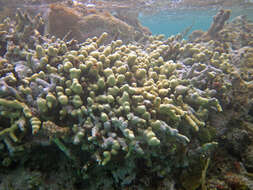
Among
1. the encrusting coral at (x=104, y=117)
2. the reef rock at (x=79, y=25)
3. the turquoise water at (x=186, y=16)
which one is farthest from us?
the turquoise water at (x=186, y=16)

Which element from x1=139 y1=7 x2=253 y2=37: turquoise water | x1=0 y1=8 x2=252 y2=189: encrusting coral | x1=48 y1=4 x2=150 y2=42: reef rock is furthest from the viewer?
x1=139 y1=7 x2=253 y2=37: turquoise water

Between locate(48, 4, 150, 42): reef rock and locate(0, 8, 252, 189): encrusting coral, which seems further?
locate(48, 4, 150, 42): reef rock

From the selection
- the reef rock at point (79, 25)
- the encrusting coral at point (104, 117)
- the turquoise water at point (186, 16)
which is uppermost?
the reef rock at point (79, 25)

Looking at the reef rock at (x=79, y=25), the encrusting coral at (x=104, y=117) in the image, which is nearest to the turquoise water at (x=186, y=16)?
the reef rock at (x=79, y=25)

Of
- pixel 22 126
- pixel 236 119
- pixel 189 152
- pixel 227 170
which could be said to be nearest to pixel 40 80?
pixel 22 126

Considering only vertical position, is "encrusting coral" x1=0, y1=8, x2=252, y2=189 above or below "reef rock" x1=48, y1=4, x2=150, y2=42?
below

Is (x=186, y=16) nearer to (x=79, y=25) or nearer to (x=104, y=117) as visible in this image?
(x=79, y=25)

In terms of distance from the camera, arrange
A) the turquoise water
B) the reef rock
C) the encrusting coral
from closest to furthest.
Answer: the encrusting coral
the reef rock
the turquoise water

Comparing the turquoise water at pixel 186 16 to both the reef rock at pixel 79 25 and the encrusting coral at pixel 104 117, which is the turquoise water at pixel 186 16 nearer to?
the reef rock at pixel 79 25

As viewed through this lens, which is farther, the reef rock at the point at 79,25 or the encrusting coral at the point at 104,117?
the reef rock at the point at 79,25

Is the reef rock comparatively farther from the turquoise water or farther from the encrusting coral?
the encrusting coral

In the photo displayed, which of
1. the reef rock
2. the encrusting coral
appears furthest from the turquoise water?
the encrusting coral

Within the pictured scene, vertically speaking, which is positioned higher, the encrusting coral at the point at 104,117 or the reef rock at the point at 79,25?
the reef rock at the point at 79,25

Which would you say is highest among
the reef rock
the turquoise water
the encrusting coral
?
the reef rock
